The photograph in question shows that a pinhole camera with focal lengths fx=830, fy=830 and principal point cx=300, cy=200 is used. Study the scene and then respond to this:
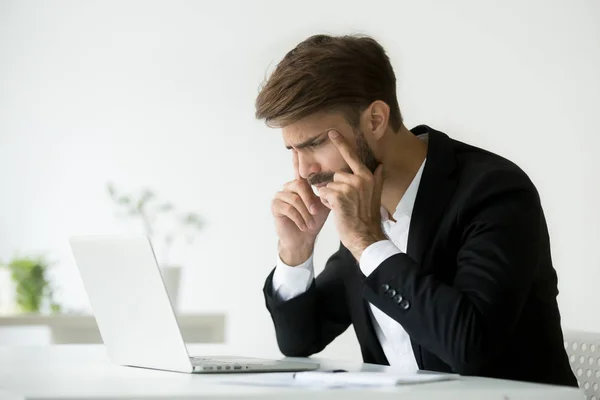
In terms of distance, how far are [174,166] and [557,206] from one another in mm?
1873

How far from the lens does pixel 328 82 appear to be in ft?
5.37

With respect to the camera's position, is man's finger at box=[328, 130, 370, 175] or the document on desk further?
man's finger at box=[328, 130, 370, 175]

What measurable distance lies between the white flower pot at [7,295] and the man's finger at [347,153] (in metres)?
2.10

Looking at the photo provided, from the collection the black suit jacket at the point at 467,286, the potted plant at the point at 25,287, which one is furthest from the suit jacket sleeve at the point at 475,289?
the potted plant at the point at 25,287

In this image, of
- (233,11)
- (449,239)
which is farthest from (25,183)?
(449,239)

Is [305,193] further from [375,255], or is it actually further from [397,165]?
[375,255]

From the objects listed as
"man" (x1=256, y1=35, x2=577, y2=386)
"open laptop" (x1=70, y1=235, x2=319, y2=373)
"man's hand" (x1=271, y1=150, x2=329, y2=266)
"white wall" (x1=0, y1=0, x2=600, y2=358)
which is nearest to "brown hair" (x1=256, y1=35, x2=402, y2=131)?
"man" (x1=256, y1=35, x2=577, y2=386)

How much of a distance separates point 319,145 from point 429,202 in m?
0.25

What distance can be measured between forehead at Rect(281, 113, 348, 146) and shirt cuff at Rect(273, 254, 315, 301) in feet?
0.81

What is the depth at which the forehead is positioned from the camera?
1.62 meters

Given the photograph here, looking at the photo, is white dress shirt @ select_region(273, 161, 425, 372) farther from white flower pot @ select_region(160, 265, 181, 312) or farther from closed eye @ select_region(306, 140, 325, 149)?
white flower pot @ select_region(160, 265, 181, 312)

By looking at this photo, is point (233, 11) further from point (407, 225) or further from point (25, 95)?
point (407, 225)

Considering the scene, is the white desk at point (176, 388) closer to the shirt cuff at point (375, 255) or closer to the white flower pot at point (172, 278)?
the shirt cuff at point (375, 255)

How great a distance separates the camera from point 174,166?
13.7ft
